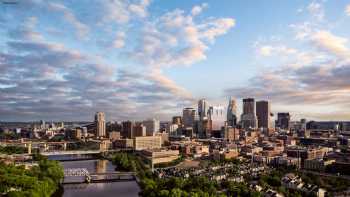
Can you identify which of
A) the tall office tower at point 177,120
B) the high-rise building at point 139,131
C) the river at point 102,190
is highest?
the tall office tower at point 177,120

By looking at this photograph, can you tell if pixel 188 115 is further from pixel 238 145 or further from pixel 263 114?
pixel 238 145

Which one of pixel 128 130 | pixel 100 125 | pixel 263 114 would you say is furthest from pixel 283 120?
pixel 100 125

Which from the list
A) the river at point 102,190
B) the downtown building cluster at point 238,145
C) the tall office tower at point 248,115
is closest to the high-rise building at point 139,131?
the downtown building cluster at point 238,145

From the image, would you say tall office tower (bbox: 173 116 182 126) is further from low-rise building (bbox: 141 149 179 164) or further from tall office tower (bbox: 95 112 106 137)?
low-rise building (bbox: 141 149 179 164)

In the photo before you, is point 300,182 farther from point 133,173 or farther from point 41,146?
point 41,146

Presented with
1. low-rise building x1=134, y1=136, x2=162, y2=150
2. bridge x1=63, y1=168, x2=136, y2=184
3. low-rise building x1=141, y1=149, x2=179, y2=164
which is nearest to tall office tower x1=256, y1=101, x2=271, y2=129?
low-rise building x1=134, y1=136, x2=162, y2=150

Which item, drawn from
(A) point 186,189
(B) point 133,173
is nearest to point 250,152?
(B) point 133,173

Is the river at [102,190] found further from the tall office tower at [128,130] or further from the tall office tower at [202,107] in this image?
the tall office tower at [202,107]
